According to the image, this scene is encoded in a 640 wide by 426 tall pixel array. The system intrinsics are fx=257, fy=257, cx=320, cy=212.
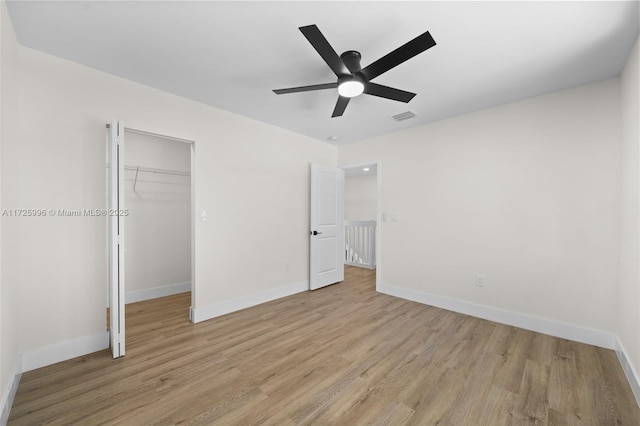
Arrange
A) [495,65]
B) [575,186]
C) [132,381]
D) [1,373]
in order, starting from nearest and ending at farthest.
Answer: [1,373]
[132,381]
[495,65]
[575,186]

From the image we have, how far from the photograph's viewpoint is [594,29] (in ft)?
6.16

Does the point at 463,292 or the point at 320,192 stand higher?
the point at 320,192

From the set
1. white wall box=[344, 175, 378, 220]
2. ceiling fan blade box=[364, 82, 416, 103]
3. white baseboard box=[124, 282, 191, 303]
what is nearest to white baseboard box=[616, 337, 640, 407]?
ceiling fan blade box=[364, 82, 416, 103]

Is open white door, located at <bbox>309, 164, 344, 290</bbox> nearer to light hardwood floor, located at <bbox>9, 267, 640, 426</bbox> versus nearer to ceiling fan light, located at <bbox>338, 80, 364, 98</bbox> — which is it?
light hardwood floor, located at <bbox>9, 267, 640, 426</bbox>

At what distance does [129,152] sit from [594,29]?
5198mm

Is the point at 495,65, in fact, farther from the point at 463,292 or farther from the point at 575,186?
the point at 463,292

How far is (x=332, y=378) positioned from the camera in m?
2.05

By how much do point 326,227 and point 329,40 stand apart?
3111 millimetres

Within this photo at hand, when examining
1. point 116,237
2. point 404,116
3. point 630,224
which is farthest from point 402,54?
point 116,237

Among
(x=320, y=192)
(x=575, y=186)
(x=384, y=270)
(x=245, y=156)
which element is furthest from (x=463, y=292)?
(x=245, y=156)

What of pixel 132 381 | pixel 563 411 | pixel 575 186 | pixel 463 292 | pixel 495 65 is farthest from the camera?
pixel 463 292

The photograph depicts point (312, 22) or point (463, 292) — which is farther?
point (463, 292)

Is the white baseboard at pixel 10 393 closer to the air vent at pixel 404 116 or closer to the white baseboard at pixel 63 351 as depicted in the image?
the white baseboard at pixel 63 351

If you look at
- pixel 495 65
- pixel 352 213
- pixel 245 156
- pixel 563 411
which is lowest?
pixel 563 411
